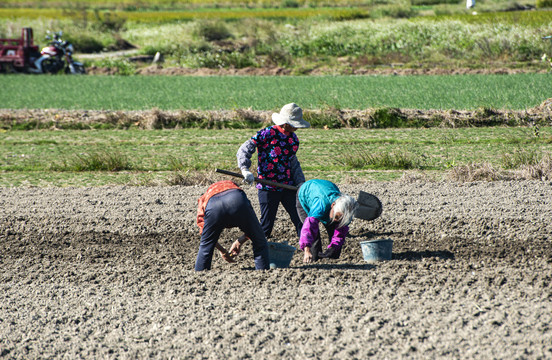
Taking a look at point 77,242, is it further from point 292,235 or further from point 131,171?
point 131,171

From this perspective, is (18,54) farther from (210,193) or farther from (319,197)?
(319,197)

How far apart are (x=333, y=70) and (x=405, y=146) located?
58.2 ft

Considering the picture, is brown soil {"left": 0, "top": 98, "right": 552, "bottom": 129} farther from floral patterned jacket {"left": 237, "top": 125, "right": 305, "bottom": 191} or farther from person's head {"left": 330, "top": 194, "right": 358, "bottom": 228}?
person's head {"left": 330, "top": 194, "right": 358, "bottom": 228}

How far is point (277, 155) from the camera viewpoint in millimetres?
6863

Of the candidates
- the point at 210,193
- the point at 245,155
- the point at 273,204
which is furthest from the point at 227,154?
the point at 210,193

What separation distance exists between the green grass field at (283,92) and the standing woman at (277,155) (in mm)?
10119

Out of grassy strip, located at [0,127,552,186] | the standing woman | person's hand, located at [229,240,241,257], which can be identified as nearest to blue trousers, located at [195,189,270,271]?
person's hand, located at [229,240,241,257]

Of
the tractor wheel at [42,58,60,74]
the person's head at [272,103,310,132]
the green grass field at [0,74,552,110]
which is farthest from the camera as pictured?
the tractor wheel at [42,58,60,74]

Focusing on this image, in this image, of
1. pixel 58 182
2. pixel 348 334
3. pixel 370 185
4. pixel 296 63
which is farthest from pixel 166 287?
pixel 296 63

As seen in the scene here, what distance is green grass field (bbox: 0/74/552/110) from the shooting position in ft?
62.2

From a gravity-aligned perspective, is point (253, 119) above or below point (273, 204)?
below

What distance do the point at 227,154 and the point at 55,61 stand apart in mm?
23323

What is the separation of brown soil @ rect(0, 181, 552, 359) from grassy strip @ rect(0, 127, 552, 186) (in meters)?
2.19

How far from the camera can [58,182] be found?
11.0 meters
